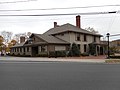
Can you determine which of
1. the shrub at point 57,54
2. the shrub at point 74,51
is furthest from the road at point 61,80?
the shrub at point 74,51

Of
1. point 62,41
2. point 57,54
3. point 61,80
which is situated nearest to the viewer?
point 61,80

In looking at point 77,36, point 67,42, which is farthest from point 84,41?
point 67,42

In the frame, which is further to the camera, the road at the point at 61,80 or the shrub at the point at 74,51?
the shrub at the point at 74,51

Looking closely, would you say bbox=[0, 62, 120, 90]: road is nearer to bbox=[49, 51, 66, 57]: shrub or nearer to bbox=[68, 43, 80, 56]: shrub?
bbox=[49, 51, 66, 57]: shrub

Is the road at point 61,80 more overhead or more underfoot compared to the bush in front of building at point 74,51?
more underfoot

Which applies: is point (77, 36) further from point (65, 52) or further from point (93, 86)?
point (93, 86)

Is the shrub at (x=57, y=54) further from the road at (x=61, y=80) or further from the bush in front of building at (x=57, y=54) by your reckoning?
the road at (x=61, y=80)

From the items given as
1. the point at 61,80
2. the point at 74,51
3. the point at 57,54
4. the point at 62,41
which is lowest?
the point at 61,80

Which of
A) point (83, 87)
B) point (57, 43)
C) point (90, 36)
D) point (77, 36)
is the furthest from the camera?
point (90, 36)

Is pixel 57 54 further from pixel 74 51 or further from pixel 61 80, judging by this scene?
pixel 61 80

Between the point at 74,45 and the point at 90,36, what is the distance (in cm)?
938

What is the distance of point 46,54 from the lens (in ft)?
148

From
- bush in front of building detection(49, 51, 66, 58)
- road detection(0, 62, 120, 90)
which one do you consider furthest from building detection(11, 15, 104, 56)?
road detection(0, 62, 120, 90)

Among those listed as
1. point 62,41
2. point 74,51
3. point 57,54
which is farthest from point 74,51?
point 57,54
